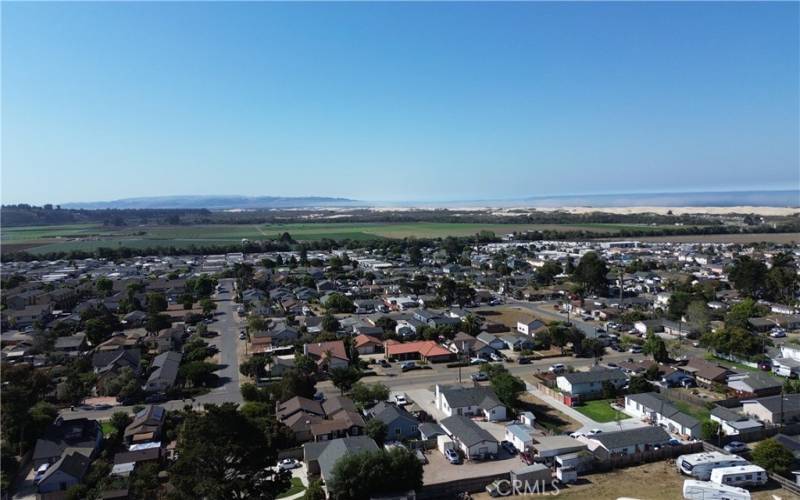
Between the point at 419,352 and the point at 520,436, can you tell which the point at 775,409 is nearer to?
the point at 520,436

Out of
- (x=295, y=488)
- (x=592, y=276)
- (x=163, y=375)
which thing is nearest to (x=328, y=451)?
(x=295, y=488)

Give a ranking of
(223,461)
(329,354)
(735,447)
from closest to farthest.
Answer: (223,461) → (735,447) → (329,354)

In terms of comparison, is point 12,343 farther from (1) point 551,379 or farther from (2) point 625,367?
(2) point 625,367

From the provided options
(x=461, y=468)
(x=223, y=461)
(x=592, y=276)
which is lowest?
(x=461, y=468)

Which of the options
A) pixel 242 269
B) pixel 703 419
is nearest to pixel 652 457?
pixel 703 419

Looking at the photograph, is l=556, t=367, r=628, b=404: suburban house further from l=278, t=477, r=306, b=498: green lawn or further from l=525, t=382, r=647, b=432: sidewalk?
l=278, t=477, r=306, b=498: green lawn

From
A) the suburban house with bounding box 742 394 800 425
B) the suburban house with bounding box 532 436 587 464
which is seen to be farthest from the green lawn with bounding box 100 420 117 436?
the suburban house with bounding box 742 394 800 425
